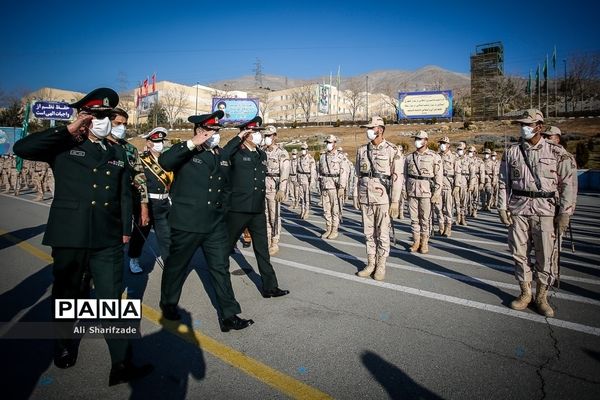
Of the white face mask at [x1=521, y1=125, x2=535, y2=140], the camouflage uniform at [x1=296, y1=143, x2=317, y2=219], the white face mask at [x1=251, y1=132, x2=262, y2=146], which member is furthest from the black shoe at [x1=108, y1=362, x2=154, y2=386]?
the camouflage uniform at [x1=296, y1=143, x2=317, y2=219]

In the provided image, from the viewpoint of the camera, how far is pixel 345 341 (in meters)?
3.47

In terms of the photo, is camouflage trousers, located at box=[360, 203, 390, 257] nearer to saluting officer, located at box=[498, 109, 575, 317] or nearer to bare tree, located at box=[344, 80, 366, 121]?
saluting officer, located at box=[498, 109, 575, 317]

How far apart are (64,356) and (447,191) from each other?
9097 millimetres

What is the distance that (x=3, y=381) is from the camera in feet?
9.22

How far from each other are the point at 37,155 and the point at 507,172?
5.17 metres

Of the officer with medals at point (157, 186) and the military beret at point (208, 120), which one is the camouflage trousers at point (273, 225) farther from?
the military beret at point (208, 120)

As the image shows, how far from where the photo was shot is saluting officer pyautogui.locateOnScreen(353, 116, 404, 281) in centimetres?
557

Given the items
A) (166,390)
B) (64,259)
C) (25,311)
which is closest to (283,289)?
(166,390)

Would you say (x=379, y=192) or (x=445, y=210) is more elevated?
(x=379, y=192)

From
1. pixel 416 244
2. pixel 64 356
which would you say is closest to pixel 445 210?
pixel 416 244

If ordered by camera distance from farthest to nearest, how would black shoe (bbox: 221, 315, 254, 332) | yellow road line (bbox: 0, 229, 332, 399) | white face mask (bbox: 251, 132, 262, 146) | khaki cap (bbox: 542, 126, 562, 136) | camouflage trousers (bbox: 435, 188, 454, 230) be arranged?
camouflage trousers (bbox: 435, 188, 454, 230), khaki cap (bbox: 542, 126, 562, 136), white face mask (bbox: 251, 132, 262, 146), black shoe (bbox: 221, 315, 254, 332), yellow road line (bbox: 0, 229, 332, 399)

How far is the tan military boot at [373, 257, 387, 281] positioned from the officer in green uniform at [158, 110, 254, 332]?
233cm

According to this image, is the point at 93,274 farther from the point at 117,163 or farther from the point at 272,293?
the point at 272,293

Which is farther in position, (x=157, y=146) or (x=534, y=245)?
(x=157, y=146)
